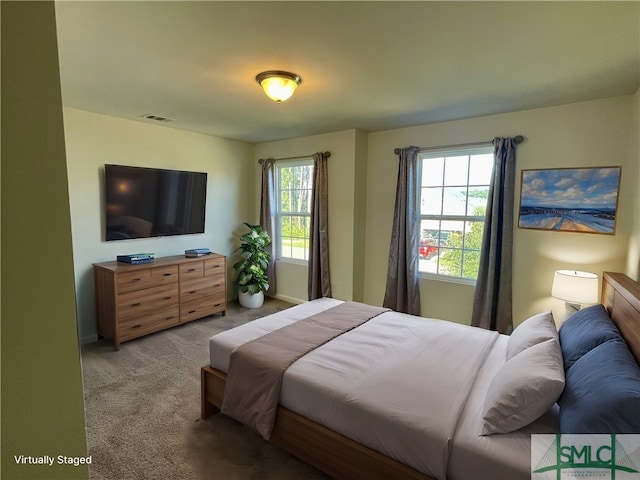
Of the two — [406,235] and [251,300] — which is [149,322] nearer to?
[251,300]

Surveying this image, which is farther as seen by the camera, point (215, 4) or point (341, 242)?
point (341, 242)

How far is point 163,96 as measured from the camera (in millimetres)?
2811

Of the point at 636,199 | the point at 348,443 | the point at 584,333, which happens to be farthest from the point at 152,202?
the point at 636,199

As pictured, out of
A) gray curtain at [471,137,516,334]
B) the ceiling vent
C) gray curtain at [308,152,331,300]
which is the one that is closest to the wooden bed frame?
gray curtain at [471,137,516,334]

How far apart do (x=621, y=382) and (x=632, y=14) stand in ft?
5.58

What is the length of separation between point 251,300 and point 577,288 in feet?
12.1

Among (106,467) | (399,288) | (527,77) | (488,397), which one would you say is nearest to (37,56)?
(488,397)

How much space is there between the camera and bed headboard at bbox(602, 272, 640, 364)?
1.55m

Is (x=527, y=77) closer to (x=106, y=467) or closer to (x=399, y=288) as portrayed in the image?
(x=399, y=288)

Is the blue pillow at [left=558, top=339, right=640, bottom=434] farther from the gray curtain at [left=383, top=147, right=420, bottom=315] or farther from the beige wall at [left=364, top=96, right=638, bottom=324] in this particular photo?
the gray curtain at [left=383, top=147, right=420, bottom=315]

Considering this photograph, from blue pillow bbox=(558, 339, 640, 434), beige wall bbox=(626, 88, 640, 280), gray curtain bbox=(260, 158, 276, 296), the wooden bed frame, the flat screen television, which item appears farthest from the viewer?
gray curtain bbox=(260, 158, 276, 296)

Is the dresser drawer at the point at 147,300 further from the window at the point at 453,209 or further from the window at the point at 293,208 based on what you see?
the window at the point at 453,209

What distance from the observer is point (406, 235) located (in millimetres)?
3797

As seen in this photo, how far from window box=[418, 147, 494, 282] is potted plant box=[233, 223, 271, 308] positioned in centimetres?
218
